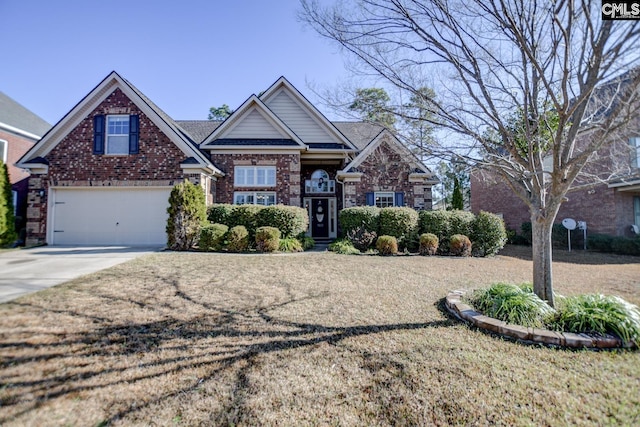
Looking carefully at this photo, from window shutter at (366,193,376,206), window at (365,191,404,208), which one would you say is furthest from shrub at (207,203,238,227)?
window at (365,191,404,208)

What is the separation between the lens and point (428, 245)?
36.1ft

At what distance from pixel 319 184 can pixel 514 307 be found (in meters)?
12.9

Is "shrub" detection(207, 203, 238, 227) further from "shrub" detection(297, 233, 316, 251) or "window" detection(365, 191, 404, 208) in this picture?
"window" detection(365, 191, 404, 208)

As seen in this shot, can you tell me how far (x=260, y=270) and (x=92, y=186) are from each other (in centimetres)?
979

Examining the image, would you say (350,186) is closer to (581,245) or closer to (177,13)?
(177,13)

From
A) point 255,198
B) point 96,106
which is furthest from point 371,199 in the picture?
point 96,106

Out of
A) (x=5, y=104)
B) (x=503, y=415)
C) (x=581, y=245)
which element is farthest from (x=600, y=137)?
(x=5, y=104)

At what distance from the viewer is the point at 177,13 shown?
28.4ft

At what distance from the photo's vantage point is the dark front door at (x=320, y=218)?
53.4 ft

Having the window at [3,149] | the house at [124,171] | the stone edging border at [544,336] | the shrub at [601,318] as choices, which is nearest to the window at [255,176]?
the house at [124,171]

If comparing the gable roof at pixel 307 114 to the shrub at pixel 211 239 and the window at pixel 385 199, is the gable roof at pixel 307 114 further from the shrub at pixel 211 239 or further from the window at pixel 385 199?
the shrub at pixel 211 239

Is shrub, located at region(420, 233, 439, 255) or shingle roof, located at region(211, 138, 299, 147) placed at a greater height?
shingle roof, located at region(211, 138, 299, 147)

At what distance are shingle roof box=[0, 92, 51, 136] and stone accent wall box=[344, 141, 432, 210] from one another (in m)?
18.5

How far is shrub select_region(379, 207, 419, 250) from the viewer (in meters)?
11.7
